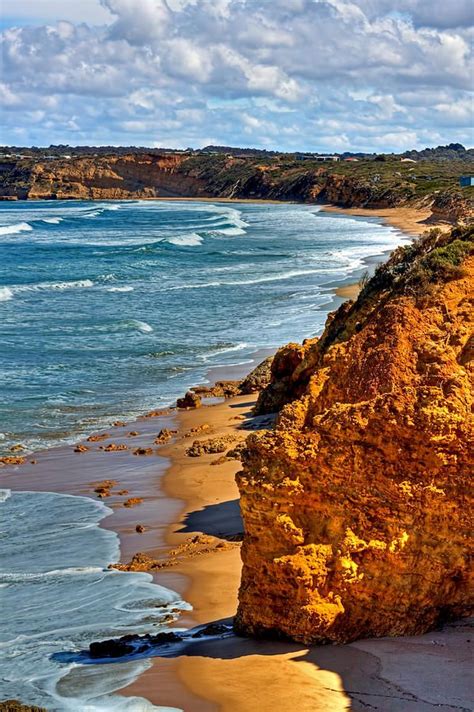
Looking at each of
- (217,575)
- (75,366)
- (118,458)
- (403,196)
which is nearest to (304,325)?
(75,366)

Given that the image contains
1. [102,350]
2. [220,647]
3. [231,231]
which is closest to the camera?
[220,647]

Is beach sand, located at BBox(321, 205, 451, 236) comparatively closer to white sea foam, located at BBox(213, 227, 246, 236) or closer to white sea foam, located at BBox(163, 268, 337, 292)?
white sea foam, located at BBox(213, 227, 246, 236)

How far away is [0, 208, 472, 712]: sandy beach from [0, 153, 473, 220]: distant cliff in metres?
98.5

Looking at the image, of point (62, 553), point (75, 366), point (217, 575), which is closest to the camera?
point (217, 575)

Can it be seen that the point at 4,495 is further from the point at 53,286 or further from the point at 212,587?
the point at 53,286

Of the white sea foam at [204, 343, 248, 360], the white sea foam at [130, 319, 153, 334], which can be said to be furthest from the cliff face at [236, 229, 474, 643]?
the white sea foam at [130, 319, 153, 334]

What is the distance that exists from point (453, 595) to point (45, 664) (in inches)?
148

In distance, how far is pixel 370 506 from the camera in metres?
8.68

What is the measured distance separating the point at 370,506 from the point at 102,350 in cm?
2047

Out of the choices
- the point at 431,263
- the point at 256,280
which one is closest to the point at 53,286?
the point at 256,280

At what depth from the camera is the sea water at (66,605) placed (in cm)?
920

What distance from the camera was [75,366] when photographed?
2611cm

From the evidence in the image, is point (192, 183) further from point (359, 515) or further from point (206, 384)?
point (359, 515)

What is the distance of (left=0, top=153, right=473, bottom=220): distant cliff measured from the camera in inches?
4904
